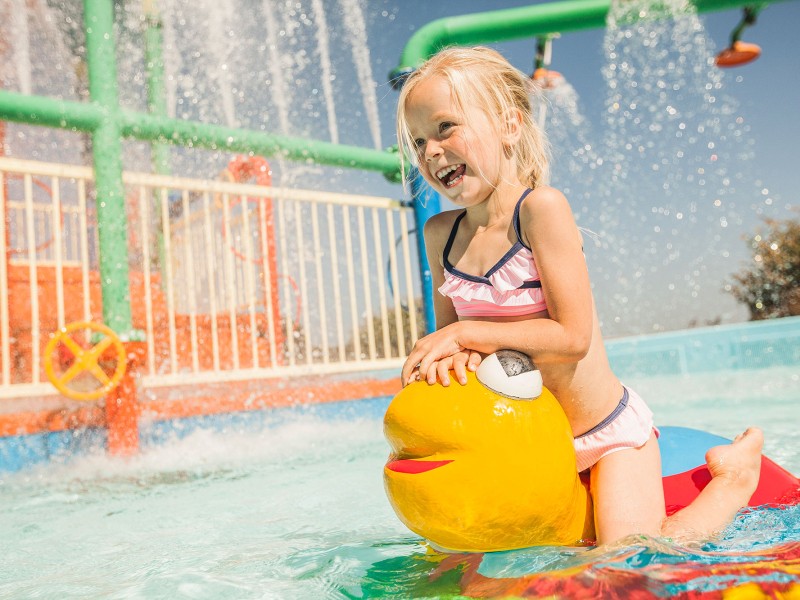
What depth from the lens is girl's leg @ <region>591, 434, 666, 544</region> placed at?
1.52 m

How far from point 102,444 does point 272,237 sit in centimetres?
218

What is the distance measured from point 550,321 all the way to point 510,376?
0.70 ft

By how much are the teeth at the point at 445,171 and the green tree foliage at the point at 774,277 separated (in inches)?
599

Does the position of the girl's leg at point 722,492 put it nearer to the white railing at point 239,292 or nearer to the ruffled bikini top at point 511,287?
the ruffled bikini top at point 511,287

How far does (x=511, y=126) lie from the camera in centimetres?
181

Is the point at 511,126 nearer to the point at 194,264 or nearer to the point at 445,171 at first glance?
the point at 445,171

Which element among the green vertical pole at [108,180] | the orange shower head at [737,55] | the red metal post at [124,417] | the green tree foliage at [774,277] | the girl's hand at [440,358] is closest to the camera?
the girl's hand at [440,358]

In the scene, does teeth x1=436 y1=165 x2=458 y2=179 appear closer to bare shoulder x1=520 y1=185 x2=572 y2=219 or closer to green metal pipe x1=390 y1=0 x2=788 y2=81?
bare shoulder x1=520 y1=185 x2=572 y2=219


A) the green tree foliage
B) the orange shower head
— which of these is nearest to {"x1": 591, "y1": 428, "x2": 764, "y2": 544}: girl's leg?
the orange shower head

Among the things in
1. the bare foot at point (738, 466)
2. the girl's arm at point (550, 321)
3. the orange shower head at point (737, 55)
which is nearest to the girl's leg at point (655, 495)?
the bare foot at point (738, 466)

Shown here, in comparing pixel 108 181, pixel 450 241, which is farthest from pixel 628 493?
pixel 108 181

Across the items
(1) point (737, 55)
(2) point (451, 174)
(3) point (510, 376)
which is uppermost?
(1) point (737, 55)

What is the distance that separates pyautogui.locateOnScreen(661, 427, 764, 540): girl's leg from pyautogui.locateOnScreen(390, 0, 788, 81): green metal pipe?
119 inches

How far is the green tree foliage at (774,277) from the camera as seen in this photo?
15.1 m
